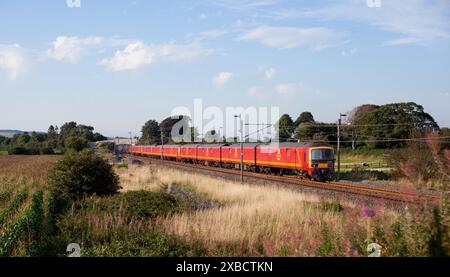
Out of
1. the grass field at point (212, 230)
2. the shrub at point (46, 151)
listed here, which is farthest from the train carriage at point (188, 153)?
the grass field at point (212, 230)

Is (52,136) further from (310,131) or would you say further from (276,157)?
(276,157)

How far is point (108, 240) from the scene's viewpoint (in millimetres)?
10547

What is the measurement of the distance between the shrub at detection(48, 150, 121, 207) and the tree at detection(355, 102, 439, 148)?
154 feet

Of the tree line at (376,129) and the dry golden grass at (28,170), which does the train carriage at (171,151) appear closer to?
the tree line at (376,129)

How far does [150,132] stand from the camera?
117625mm

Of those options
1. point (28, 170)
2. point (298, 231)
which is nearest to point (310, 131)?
point (28, 170)

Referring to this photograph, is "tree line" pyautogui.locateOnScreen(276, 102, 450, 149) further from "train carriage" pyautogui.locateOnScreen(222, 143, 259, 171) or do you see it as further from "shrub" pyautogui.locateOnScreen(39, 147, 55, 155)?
"shrub" pyautogui.locateOnScreen(39, 147, 55, 155)

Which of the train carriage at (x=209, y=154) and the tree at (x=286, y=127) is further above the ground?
the tree at (x=286, y=127)

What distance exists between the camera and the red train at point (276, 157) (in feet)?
94.3

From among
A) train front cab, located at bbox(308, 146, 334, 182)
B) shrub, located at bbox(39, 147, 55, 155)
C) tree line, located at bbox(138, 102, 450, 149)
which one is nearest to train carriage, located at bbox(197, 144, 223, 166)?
tree line, located at bbox(138, 102, 450, 149)

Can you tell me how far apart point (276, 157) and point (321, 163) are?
6.10 m

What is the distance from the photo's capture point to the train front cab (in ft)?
93.7
